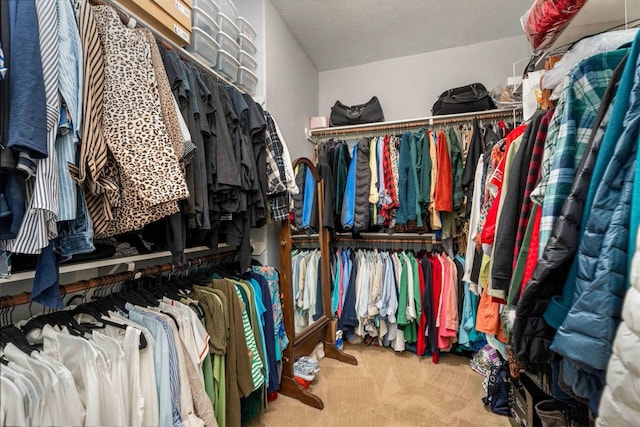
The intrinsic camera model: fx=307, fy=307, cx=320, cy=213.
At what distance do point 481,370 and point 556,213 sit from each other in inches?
75.6

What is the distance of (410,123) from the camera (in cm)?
276

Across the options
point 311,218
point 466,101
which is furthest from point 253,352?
point 466,101

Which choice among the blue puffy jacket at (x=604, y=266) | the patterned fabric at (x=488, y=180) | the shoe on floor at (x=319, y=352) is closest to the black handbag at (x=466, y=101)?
the patterned fabric at (x=488, y=180)

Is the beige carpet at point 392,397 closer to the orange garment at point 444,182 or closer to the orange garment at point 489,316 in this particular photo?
the orange garment at point 489,316

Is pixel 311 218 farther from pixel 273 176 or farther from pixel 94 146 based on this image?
pixel 94 146

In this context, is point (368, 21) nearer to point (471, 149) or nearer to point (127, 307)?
point (471, 149)

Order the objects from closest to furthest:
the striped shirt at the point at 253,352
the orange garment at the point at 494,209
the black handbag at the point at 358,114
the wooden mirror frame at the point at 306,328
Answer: the orange garment at the point at 494,209 < the striped shirt at the point at 253,352 < the wooden mirror frame at the point at 306,328 < the black handbag at the point at 358,114

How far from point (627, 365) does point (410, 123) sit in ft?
8.08

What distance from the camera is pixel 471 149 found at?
8.04ft

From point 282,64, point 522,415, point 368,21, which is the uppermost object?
point 368,21

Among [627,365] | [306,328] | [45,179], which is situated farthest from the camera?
[306,328]

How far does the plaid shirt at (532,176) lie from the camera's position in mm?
1022

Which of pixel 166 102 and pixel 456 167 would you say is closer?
pixel 166 102

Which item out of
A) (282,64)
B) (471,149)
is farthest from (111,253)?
(471,149)
